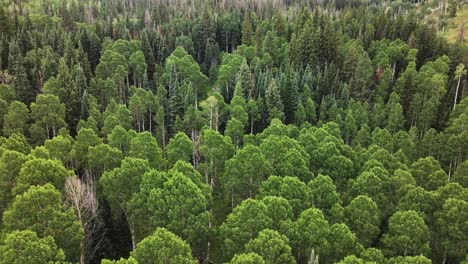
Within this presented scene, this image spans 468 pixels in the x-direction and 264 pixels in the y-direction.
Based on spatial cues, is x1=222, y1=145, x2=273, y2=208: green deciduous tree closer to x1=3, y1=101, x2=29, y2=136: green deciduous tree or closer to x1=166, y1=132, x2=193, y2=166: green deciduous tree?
x1=166, y1=132, x2=193, y2=166: green deciduous tree

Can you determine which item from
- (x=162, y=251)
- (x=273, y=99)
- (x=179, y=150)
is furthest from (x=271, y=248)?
(x=273, y=99)

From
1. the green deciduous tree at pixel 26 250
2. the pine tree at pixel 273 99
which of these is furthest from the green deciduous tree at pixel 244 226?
the pine tree at pixel 273 99

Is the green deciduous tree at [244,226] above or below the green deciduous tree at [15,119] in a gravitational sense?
below

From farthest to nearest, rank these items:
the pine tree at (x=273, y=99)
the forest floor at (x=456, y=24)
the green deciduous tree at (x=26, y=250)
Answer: the forest floor at (x=456, y=24) < the pine tree at (x=273, y=99) < the green deciduous tree at (x=26, y=250)

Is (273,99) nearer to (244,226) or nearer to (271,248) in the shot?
(244,226)

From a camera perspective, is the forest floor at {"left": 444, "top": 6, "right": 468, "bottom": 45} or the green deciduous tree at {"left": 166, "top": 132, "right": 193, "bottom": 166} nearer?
the green deciduous tree at {"left": 166, "top": 132, "right": 193, "bottom": 166}

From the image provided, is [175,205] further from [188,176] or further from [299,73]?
[299,73]

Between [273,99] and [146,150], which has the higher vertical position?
[273,99]

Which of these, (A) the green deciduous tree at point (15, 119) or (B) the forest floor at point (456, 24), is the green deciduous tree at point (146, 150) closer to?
(A) the green deciduous tree at point (15, 119)

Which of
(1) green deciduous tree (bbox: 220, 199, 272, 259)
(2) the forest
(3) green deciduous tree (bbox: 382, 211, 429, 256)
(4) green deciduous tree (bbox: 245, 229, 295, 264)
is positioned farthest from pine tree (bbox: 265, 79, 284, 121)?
(4) green deciduous tree (bbox: 245, 229, 295, 264)
